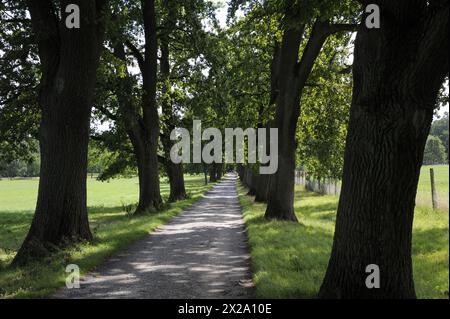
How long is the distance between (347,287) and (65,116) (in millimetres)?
7826

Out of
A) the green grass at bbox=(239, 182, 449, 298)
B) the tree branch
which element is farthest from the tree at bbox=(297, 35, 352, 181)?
the tree branch

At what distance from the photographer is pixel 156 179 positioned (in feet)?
74.3

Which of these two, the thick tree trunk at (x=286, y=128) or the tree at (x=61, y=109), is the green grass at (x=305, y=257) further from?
the tree at (x=61, y=109)

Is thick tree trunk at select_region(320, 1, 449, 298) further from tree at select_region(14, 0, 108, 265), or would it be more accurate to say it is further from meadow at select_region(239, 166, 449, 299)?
tree at select_region(14, 0, 108, 265)

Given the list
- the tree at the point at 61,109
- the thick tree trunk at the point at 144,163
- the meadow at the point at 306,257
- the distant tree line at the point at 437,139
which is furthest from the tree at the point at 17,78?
the distant tree line at the point at 437,139

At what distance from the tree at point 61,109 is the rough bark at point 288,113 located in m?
7.35

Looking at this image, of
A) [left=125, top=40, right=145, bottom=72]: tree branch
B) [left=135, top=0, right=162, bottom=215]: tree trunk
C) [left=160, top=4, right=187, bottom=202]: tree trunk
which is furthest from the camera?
[left=160, top=4, right=187, bottom=202]: tree trunk

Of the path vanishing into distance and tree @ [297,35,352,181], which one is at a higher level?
tree @ [297,35,352,181]

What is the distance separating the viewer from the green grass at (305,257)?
6824 millimetres

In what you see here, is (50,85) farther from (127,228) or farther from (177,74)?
(177,74)

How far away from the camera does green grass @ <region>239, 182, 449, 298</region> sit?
6.82m

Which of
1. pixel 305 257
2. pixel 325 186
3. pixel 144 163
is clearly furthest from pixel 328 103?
pixel 325 186

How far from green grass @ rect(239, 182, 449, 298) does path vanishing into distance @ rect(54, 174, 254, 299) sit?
373mm
